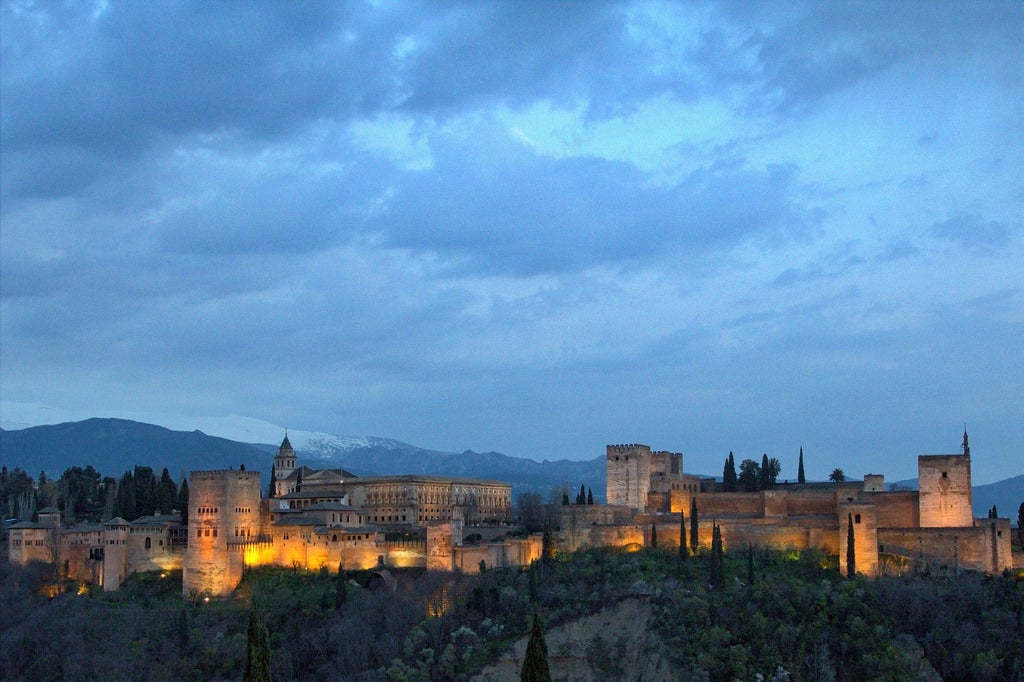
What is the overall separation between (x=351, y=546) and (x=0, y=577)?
19.9 metres

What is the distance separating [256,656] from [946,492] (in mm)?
32211

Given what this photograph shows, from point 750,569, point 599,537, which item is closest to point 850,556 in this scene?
point 750,569

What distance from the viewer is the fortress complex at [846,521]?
2174 inches

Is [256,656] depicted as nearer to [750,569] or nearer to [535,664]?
[535,664]

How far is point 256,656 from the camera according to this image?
4347 centimetres

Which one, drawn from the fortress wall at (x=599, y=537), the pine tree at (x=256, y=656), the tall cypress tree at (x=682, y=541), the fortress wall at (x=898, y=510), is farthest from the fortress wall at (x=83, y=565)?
the fortress wall at (x=898, y=510)

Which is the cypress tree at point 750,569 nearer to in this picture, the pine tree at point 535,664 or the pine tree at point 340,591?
the pine tree at point 535,664

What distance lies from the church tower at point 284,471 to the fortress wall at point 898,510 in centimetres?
3789

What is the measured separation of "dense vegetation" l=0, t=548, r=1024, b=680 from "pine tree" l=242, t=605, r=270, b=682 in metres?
3.60

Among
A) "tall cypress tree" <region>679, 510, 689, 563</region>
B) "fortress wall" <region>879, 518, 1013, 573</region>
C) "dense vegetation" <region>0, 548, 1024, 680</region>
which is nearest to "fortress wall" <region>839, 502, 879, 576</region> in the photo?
"fortress wall" <region>879, 518, 1013, 573</region>

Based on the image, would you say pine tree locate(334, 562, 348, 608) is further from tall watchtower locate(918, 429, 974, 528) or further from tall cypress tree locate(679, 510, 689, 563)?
tall watchtower locate(918, 429, 974, 528)

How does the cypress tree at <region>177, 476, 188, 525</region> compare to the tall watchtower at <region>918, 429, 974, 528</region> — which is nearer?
the tall watchtower at <region>918, 429, 974, 528</region>

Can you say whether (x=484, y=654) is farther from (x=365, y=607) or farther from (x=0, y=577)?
(x=0, y=577)

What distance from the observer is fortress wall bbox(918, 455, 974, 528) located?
5722 cm
